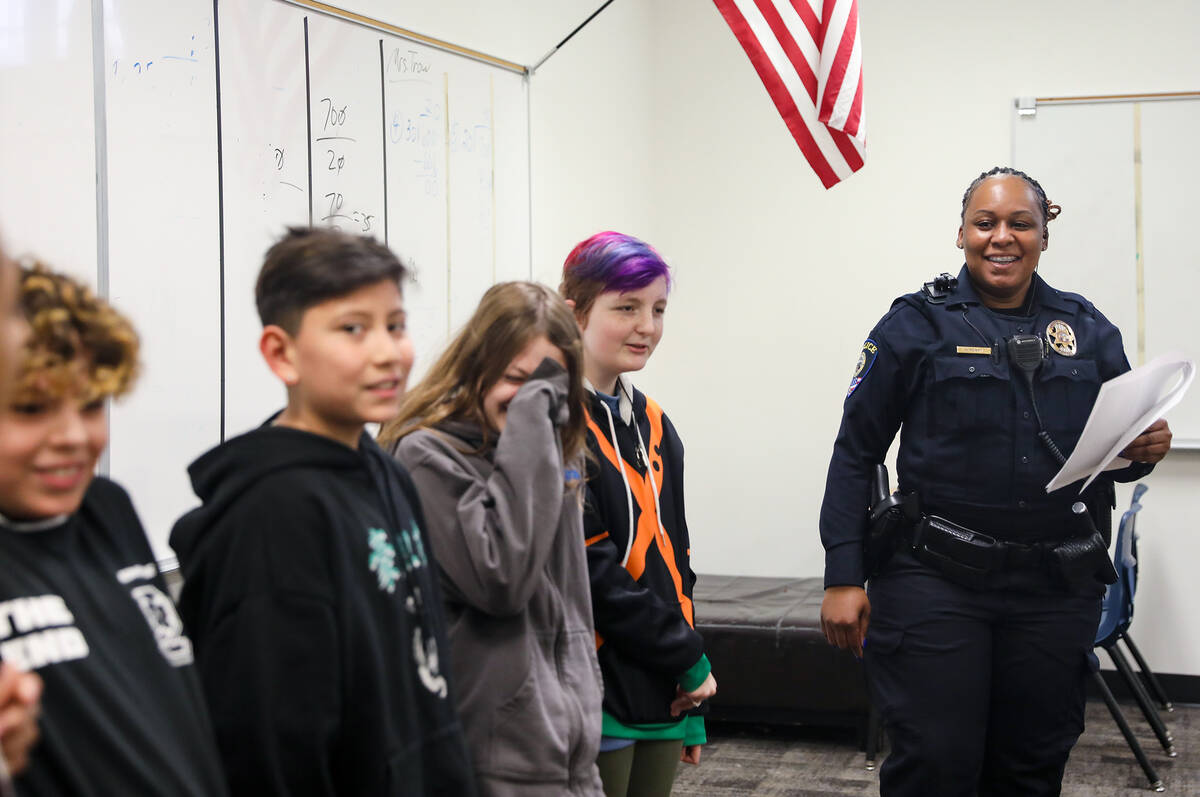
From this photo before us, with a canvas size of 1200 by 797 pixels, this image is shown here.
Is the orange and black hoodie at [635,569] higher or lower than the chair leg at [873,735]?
higher

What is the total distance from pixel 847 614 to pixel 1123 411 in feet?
2.07

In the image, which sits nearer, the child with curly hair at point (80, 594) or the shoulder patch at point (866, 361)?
the child with curly hair at point (80, 594)

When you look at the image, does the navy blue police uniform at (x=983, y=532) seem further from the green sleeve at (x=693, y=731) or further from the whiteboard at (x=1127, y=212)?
the whiteboard at (x=1127, y=212)

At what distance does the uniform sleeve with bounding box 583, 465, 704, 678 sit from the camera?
180 centimetres

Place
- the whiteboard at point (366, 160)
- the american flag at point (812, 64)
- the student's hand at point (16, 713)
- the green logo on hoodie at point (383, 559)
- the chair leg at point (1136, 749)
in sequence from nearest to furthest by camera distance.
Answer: the student's hand at point (16, 713)
the green logo on hoodie at point (383, 559)
the whiteboard at point (366, 160)
the american flag at point (812, 64)
the chair leg at point (1136, 749)

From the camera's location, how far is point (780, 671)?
3.92m

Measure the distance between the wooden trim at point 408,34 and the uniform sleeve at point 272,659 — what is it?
193 centimetres

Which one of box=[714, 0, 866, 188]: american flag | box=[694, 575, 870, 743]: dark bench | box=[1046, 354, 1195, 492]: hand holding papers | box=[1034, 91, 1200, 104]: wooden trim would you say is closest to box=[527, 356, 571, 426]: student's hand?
box=[1046, 354, 1195, 492]: hand holding papers

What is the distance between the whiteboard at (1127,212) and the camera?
4.44m

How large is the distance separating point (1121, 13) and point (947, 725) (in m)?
3.34

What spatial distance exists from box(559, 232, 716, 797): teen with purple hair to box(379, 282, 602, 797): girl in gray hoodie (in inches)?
5.8

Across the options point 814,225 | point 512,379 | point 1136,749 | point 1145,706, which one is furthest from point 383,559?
point 814,225

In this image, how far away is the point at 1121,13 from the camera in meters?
4.49

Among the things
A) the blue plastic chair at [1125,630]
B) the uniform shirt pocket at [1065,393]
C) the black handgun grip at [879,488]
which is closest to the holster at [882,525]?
the black handgun grip at [879,488]
